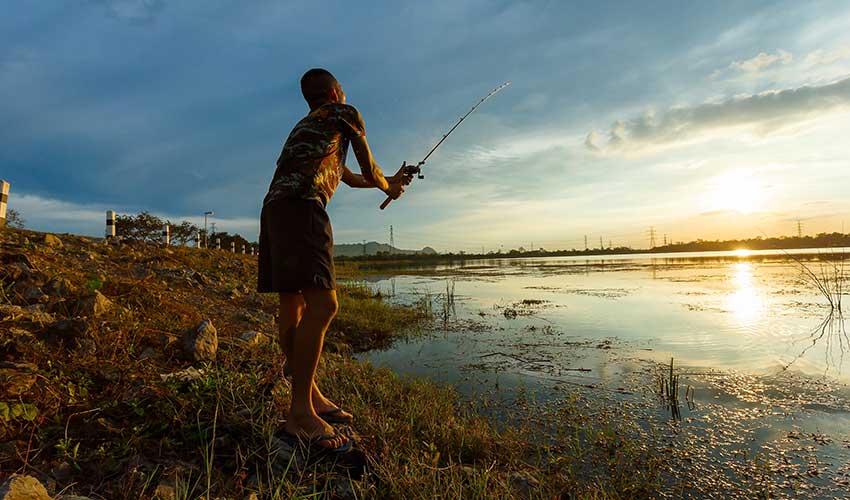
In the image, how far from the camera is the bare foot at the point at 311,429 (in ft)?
7.77

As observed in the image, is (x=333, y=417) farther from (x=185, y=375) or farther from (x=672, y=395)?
(x=672, y=395)

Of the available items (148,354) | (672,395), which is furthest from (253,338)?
(672,395)

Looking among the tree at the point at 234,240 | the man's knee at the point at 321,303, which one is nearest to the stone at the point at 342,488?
the man's knee at the point at 321,303

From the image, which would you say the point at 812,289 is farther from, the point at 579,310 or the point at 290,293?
the point at 290,293

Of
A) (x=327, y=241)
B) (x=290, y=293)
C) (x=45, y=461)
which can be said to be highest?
(x=327, y=241)

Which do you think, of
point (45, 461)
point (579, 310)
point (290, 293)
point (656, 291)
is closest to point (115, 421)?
point (45, 461)

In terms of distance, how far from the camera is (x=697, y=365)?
18.2 feet

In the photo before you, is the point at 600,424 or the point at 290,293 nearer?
the point at 290,293

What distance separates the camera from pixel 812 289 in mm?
13680

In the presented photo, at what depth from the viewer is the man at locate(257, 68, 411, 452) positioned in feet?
7.77

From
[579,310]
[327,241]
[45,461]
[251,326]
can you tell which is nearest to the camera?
[45,461]

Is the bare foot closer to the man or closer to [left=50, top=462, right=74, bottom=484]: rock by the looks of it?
the man

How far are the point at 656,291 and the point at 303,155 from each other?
15.3m

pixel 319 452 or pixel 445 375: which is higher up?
pixel 319 452
